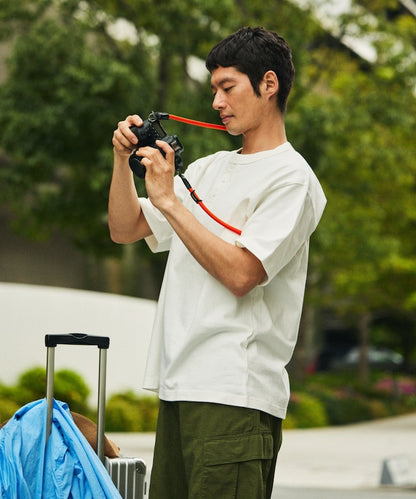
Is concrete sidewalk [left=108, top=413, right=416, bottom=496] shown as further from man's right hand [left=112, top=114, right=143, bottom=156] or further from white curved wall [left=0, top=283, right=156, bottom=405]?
man's right hand [left=112, top=114, right=143, bottom=156]

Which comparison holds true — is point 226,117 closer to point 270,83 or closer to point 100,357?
point 270,83

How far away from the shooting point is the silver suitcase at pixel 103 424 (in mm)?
2588

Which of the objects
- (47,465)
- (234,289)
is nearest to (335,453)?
(47,465)

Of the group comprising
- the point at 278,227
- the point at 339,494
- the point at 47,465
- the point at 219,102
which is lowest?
the point at 339,494

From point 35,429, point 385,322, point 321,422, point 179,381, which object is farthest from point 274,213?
point 385,322

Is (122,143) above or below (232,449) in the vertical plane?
above

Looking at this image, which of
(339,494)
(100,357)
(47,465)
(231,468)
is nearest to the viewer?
(231,468)

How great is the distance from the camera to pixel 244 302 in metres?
2.44

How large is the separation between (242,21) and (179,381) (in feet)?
43.2

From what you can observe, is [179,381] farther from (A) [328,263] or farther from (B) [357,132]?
(A) [328,263]

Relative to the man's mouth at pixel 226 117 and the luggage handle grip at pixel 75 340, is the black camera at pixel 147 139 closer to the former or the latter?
the man's mouth at pixel 226 117

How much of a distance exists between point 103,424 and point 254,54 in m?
1.02

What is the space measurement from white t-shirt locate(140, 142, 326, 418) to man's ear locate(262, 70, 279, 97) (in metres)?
0.14

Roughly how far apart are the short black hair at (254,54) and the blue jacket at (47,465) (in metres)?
0.98
